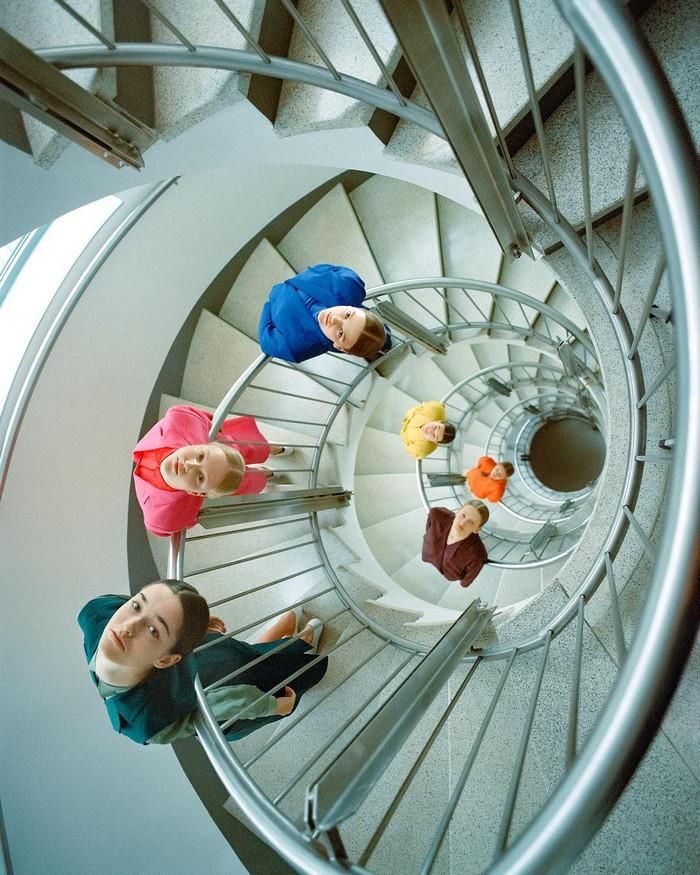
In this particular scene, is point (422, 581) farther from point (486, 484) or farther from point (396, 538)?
point (486, 484)

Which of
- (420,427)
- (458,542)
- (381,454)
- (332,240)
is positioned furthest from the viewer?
(381,454)

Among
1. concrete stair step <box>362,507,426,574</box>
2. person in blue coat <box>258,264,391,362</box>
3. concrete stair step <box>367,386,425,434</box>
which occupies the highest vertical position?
person in blue coat <box>258,264,391,362</box>

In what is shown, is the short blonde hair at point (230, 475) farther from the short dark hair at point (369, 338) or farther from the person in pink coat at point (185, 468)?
the short dark hair at point (369, 338)

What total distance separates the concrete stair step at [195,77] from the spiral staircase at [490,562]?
0.04 feet

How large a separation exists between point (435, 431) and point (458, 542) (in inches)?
36.3

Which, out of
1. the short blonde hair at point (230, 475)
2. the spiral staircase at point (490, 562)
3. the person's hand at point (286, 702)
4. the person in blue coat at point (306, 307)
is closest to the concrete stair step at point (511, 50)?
the spiral staircase at point (490, 562)

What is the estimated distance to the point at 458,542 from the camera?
391cm

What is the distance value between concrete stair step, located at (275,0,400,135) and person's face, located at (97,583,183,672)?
2.04 m

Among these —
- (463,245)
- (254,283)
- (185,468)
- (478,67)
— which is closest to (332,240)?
(254,283)

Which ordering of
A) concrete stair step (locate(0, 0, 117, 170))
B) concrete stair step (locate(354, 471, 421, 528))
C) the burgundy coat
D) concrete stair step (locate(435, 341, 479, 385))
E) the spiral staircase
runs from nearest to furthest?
the spiral staircase, concrete stair step (locate(0, 0, 117, 170)), the burgundy coat, concrete stair step (locate(354, 471, 421, 528)), concrete stair step (locate(435, 341, 479, 385))

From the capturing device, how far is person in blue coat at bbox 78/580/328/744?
1.92m

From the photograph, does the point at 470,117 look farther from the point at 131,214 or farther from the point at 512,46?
the point at 131,214

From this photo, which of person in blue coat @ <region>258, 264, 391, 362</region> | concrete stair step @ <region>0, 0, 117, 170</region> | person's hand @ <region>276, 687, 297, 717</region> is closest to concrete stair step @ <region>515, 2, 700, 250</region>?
person in blue coat @ <region>258, 264, 391, 362</region>

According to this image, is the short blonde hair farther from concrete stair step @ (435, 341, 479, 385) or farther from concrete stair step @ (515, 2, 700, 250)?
concrete stair step @ (435, 341, 479, 385)
